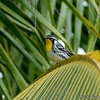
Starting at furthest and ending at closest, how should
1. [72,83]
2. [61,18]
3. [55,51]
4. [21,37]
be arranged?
1. [55,51]
2. [61,18]
3. [21,37]
4. [72,83]

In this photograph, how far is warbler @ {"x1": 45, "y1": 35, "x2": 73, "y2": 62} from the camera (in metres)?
2.18

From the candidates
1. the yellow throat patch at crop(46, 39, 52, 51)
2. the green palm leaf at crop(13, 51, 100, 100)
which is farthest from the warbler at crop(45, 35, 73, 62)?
the green palm leaf at crop(13, 51, 100, 100)

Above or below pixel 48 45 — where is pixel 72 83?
below

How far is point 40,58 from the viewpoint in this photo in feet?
5.04

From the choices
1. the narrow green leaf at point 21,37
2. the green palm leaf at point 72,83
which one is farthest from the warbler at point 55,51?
the green palm leaf at point 72,83

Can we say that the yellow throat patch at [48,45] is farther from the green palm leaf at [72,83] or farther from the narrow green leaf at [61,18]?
the green palm leaf at [72,83]

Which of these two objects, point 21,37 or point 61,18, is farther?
point 61,18

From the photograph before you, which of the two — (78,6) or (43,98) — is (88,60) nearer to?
(43,98)

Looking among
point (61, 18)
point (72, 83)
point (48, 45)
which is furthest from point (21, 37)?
point (48, 45)

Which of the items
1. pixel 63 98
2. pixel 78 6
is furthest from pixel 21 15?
pixel 63 98

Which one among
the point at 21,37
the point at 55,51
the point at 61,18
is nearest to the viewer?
the point at 21,37

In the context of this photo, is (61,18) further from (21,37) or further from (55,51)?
(55,51)

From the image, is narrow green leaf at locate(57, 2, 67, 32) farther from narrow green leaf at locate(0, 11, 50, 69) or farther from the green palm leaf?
the green palm leaf

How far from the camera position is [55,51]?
90.0 inches
